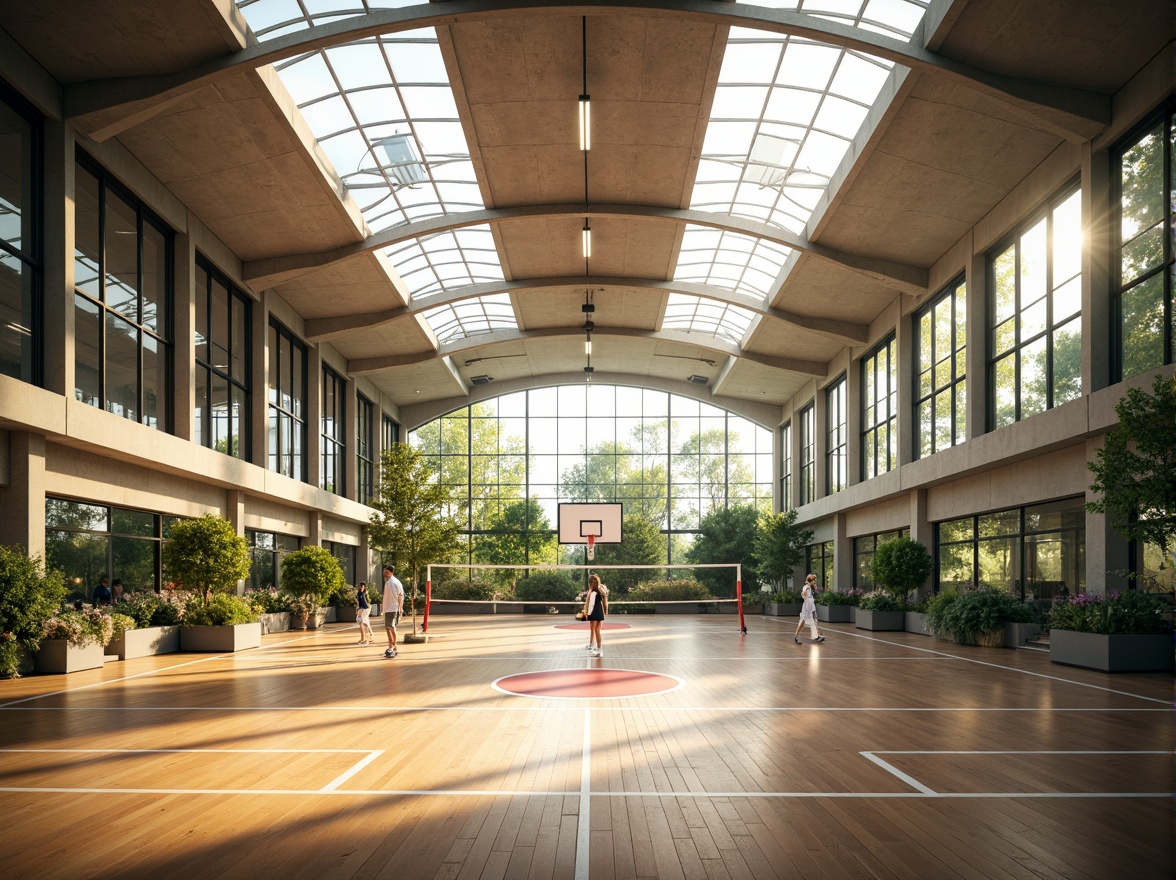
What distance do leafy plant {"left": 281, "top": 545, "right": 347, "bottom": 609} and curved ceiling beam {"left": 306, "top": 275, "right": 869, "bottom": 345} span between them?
317 inches

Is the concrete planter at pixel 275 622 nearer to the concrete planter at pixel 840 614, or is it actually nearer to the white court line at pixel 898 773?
the concrete planter at pixel 840 614

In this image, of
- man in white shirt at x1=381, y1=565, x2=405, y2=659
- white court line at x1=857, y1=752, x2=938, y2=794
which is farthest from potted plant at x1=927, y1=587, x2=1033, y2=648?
white court line at x1=857, y1=752, x2=938, y2=794

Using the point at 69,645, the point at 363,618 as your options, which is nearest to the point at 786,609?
the point at 363,618

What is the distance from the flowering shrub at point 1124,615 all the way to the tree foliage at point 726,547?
27.4 m

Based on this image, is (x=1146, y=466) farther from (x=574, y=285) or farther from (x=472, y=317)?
(x=472, y=317)

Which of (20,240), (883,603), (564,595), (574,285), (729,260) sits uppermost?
(729,260)

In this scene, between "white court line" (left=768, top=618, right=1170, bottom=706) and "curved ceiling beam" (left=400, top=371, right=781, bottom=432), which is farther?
"curved ceiling beam" (left=400, top=371, right=781, bottom=432)

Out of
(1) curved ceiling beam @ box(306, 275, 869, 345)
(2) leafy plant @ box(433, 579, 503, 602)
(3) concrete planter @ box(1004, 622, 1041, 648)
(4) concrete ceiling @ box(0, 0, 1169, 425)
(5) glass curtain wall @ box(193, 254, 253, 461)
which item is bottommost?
(2) leafy plant @ box(433, 579, 503, 602)

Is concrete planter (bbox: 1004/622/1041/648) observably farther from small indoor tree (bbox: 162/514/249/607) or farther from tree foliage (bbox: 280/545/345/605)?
tree foliage (bbox: 280/545/345/605)

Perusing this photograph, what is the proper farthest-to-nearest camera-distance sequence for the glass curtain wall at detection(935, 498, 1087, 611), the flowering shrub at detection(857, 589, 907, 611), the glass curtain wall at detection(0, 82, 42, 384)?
the flowering shrub at detection(857, 589, 907, 611) < the glass curtain wall at detection(935, 498, 1087, 611) < the glass curtain wall at detection(0, 82, 42, 384)

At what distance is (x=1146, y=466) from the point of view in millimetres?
13375

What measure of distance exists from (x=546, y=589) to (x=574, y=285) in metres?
15.3

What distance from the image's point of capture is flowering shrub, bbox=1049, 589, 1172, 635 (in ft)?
50.8

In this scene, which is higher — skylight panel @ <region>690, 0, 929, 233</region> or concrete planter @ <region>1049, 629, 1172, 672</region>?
skylight panel @ <region>690, 0, 929, 233</region>
